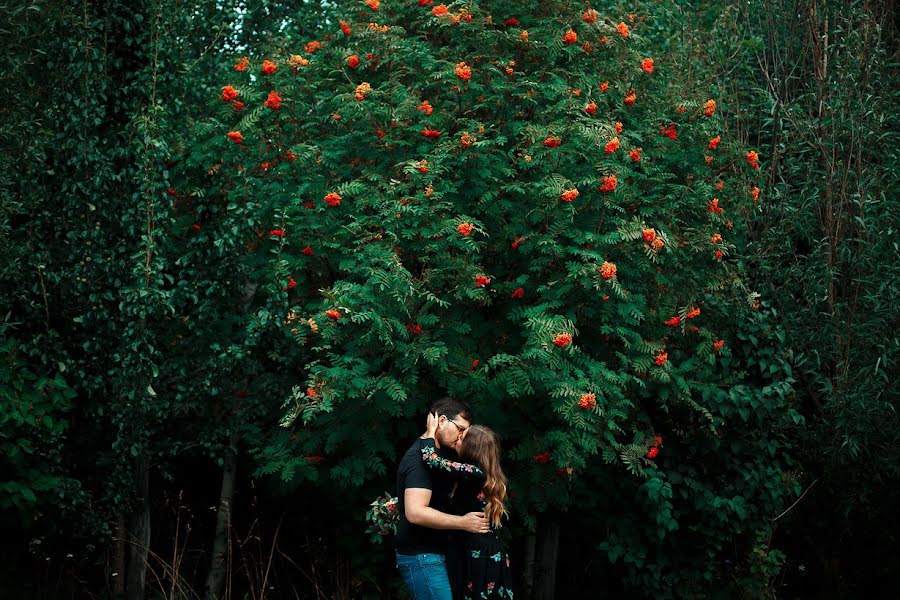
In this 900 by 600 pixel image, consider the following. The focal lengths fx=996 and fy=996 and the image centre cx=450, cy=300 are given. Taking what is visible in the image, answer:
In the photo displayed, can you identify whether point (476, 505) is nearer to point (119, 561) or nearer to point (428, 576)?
point (428, 576)

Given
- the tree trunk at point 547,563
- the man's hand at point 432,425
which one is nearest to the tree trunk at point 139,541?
the tree trunk at point 547,563

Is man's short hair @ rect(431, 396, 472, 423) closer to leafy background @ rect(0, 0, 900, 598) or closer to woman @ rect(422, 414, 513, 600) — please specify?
woman @ rect(422, 414, 513, 600)

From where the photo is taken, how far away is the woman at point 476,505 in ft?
14.2

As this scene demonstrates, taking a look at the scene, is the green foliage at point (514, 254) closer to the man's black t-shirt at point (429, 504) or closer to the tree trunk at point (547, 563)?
the tree trunk at point (547, 563)

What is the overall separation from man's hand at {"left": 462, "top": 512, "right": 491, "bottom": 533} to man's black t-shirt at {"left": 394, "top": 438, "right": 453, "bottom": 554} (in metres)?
0.11

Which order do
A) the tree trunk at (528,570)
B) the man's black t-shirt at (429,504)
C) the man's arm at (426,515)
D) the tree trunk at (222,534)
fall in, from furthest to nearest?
the tree trunk at (528,570) → the tree trunk at (222,534) → the man's black t-shirt at (429,504) → the man's arm at (426,515)

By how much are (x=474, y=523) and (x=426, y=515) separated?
0.25m

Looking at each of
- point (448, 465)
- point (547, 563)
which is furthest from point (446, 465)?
point (547, 563)

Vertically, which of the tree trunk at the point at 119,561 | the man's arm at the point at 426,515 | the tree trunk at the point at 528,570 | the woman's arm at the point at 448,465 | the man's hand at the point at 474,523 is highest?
the woman's arm at the point at 448,465

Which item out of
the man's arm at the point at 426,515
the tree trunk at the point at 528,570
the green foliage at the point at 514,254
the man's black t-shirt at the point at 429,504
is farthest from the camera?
the tree trunk at the point at 528,570

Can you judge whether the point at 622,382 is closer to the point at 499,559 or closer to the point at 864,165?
the point at 499,559

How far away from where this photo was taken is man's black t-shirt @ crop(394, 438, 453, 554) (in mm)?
4289

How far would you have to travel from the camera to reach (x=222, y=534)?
7.79 metres

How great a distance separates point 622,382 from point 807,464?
288 centimetres
